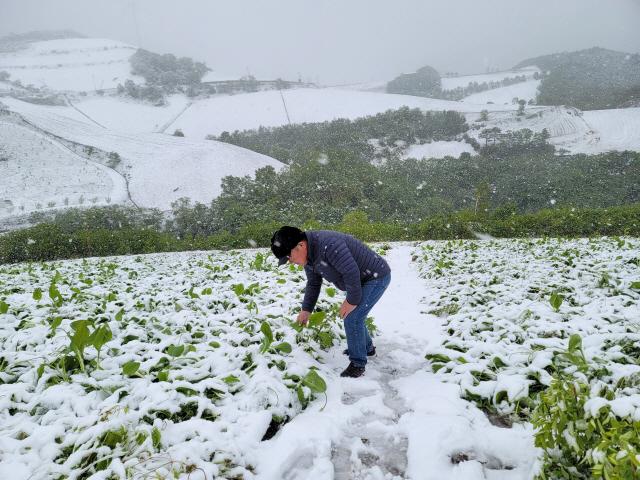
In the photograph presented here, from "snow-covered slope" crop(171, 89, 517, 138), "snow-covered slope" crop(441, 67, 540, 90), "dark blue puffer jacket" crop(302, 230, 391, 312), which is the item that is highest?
"snow-covered slope" crop(441, 67, 540, 90)

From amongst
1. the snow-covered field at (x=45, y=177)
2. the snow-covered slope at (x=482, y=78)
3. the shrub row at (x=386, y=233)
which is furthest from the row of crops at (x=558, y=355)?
the snow-covered slope at (x=482, y=78)

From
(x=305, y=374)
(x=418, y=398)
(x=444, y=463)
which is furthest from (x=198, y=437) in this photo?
(x=418, y=398)

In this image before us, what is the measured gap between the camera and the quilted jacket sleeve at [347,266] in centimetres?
264

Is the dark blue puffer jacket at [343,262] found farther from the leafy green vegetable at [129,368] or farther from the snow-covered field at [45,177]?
the snow-covered field at [45,177]

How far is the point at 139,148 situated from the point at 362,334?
247 ft

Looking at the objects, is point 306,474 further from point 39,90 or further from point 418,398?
point 39,90

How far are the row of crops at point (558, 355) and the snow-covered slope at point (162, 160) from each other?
47.5m

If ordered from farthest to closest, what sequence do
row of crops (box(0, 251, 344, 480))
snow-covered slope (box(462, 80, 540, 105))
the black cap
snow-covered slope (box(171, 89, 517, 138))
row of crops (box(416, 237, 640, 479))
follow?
snow-covered slope (box(462, 80, 540, 105))
snow-covered slope (box(171, 89, 517, 138))
the black cap
row of crops (box(0, 251, 344, 480))
row of crops (box(416, 237, 640, 479))

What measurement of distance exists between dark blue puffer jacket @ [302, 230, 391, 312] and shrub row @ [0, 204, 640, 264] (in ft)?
44.7

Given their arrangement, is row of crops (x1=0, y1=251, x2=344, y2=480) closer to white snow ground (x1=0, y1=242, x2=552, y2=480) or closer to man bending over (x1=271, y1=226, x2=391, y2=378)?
white snow ground (x1=0, y1=242, x2=552, y2=480)

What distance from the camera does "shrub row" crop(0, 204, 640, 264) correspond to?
16.9 metres

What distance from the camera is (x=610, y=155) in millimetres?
49125

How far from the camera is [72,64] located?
409 ft

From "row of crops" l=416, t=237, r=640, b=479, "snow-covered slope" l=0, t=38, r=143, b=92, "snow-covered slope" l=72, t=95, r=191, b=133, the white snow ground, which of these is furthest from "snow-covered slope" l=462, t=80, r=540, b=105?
"snow-covered slope" l=0, t=38, r=143, b=92
